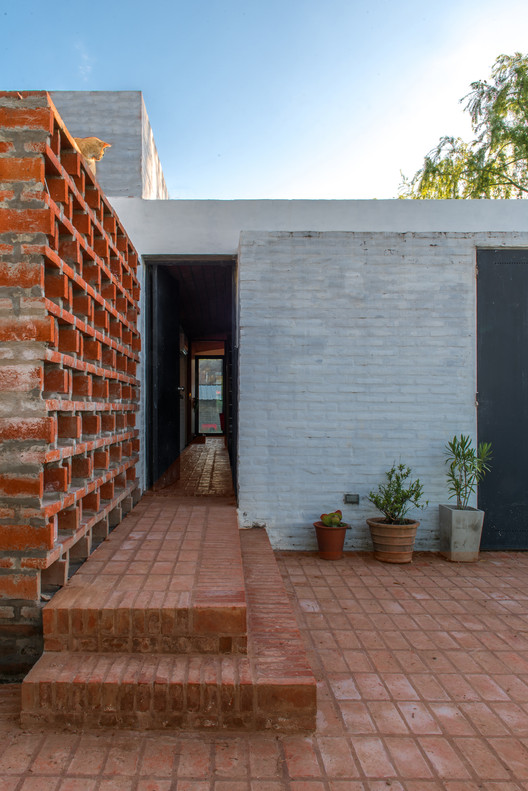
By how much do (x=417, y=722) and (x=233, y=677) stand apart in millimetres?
801

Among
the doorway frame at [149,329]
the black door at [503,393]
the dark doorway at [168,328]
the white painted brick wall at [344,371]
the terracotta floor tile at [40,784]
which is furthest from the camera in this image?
the dark doorway at [168,328]

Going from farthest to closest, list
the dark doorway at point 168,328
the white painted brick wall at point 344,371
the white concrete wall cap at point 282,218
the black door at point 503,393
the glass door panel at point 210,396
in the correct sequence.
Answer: the glass door panel at point 210,396 → the dark doorway at point 168,328 → the white concrete wall cap at point 282,218 → the black door at point 503,393 → the white painted brick wall at point 344,371

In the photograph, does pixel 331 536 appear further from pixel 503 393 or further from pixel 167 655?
pixel 167 655

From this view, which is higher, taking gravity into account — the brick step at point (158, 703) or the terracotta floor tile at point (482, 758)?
the brick step at point (158, 703)

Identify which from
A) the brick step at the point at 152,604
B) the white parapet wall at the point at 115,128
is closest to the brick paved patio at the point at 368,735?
the brick step at the point at 152,604

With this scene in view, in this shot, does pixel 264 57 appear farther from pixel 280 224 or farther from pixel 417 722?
pixel 417 722

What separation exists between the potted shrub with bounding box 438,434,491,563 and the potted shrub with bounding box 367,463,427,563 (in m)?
0.29

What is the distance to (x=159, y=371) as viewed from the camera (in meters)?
5.68

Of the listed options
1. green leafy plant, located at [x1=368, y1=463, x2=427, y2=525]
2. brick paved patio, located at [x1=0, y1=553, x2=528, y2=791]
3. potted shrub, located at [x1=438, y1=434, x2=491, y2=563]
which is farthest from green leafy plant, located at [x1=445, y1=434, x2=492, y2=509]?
brick paved patio, located at [x1=0, y1=553, x2=528, y2=791]

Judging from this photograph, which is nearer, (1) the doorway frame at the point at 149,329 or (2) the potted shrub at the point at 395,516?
(2) the potted shrub at the point at 395,516

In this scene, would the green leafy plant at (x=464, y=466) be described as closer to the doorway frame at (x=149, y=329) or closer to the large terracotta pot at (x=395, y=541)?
the large terracotta pot at (x=395, y=541)

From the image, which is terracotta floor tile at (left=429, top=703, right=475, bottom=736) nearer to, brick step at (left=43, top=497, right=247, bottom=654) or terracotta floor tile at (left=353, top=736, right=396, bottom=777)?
terracotta floor tile at (left=353, top=736, right=396, bottom=777)

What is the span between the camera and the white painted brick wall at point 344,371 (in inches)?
187

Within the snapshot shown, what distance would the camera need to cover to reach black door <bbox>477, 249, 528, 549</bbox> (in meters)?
4.91
